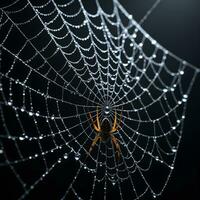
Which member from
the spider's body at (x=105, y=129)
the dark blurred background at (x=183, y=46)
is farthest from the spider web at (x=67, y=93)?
the spider's body at (x=105, y=129)

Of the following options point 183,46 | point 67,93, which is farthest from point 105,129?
point 183,46

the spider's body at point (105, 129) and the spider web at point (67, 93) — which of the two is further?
the spider web at point (67, 93)

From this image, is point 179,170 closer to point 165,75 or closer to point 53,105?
point 165,75

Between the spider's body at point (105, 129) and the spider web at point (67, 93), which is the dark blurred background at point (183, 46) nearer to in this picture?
the spider web at point (67, 93)

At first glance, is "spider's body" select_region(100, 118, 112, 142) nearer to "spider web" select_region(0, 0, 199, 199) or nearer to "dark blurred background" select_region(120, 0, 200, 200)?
"spider web" select_region(0, 0, 199, 199)

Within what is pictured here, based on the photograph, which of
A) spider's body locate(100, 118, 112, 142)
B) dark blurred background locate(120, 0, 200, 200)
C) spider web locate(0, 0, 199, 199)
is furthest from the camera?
dark blurred background locate(120, 0, 200, 200)

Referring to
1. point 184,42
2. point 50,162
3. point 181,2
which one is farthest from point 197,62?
point 50,162

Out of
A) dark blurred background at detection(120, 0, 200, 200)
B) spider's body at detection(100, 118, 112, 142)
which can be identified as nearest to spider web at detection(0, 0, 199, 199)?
dark blurred background at detection(120, 0, 200, 200)

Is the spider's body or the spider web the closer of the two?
the spider's body
